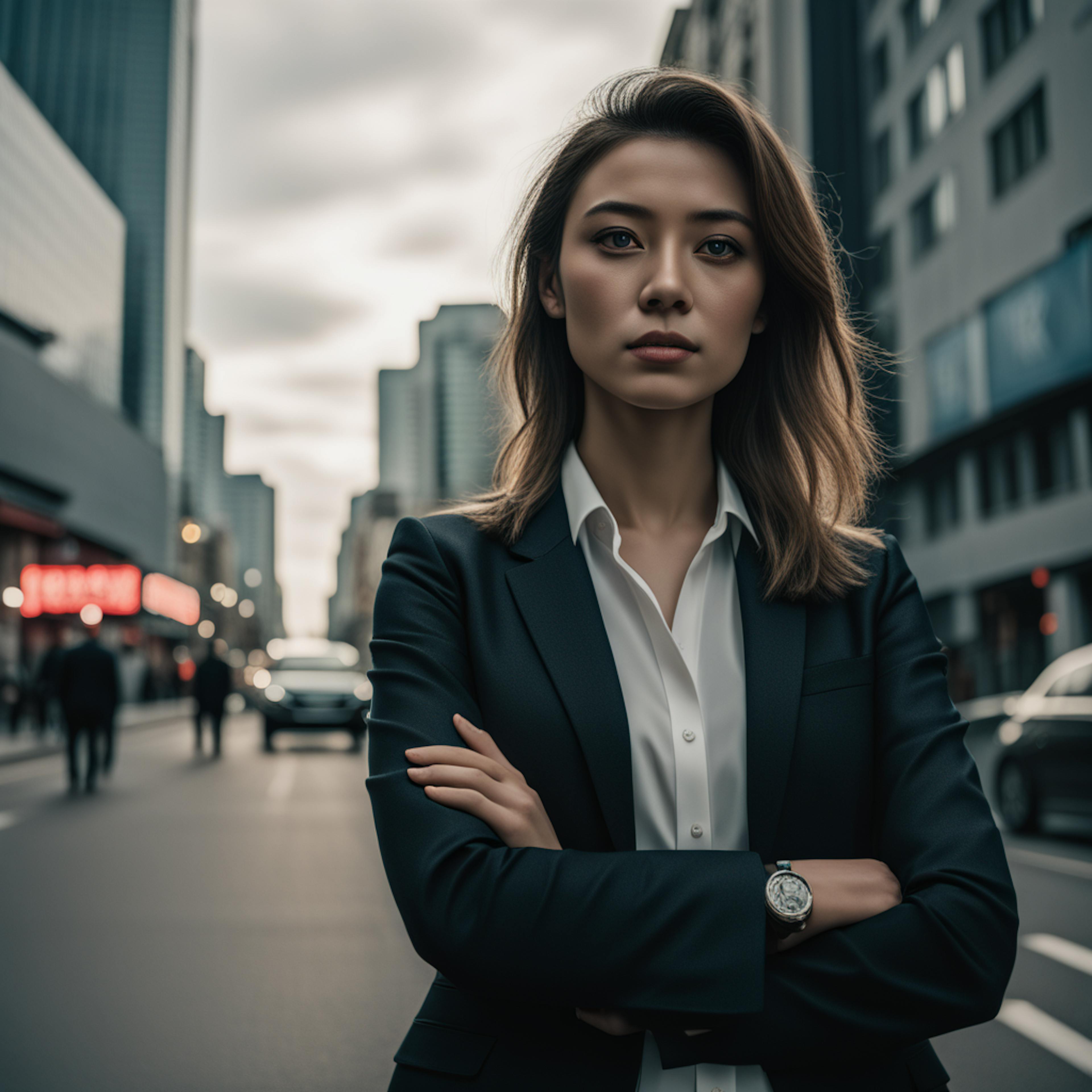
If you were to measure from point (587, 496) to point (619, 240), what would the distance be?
1.36 ft

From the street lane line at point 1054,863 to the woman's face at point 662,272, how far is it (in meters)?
7.90

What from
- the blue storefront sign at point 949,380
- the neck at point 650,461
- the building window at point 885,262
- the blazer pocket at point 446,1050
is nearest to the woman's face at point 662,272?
the neck at point 650,461

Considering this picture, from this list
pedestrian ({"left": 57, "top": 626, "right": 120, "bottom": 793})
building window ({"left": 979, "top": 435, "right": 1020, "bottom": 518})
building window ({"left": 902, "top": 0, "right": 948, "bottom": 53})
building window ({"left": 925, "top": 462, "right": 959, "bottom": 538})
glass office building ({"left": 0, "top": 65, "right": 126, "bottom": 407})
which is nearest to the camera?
pedestrian ({"left": 57, "top": 626, "right": 120, "bottom": 793})

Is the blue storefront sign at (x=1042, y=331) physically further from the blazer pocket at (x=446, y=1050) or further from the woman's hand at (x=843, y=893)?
the blazer pocket at (x=446, y=1050)

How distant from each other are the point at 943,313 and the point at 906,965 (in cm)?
3375

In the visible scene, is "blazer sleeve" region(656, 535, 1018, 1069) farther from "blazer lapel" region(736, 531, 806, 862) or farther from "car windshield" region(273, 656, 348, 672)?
"car windshield" region(273, 656, 348, 672)

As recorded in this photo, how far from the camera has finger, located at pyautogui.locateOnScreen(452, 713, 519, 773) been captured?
184 cm

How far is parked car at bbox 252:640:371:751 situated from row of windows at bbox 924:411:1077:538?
618 inches

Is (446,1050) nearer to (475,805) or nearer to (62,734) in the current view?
(475,805)

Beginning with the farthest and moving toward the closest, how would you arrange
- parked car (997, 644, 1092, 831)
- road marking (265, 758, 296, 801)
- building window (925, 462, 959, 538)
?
building window (925, 462, 959, 538) → road marking (265, 758, 296, 801) → parked car (997, 644, 1092, 831)

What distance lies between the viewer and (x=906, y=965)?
176 centimetres

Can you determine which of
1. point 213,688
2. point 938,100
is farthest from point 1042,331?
point 213,688

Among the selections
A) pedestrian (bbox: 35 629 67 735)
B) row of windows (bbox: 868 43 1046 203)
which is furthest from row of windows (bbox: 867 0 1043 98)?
pedestrian (bbox: 35 629 67 735)

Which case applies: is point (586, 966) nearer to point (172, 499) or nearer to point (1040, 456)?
point (1040, 456)
